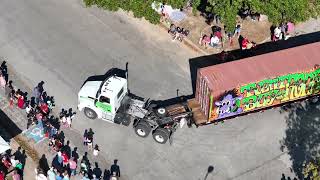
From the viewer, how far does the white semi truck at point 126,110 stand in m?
33.5

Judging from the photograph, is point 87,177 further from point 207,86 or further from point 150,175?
point 207,86

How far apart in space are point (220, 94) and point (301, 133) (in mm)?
5996

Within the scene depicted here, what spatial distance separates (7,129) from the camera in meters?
34.8

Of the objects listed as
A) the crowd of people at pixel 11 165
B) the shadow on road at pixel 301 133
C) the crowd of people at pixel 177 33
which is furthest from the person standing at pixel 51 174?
the crowd of people at pixel 177 33

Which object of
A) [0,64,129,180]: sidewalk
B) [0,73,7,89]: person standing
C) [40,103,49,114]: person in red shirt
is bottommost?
[0,64,129,180]: sidewalk

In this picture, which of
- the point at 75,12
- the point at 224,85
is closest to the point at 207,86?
the point at 224,85

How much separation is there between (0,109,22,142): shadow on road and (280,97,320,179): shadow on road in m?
15.8

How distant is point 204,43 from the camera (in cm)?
3975

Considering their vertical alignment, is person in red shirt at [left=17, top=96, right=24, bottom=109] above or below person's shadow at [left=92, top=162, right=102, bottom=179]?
above

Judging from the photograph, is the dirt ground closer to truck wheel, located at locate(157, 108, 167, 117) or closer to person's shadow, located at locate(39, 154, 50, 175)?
truck wheel, located at locate(157, 108, 167, 117)

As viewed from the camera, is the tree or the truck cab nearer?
the truck cab

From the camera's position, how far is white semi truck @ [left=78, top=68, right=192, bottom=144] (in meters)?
33.5

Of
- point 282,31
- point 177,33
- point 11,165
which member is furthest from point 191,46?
point 11,165

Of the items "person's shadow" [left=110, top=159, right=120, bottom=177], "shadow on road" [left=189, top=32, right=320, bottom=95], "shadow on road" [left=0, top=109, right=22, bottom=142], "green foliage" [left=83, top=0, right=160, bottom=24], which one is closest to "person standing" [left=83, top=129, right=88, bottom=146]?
"person's shadow" [left=110, top=159, right=120, bottom=177]
